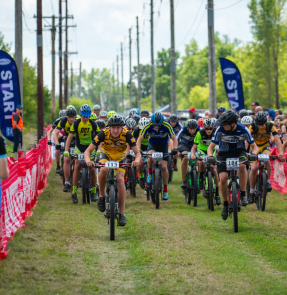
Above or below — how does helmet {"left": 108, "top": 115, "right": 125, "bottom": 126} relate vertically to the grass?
above


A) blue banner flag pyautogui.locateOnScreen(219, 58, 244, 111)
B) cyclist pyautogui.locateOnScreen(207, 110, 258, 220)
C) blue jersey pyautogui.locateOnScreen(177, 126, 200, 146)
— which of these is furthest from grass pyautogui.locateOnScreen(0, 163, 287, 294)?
blue banner flag pyautogui.locateOnScreen(219, 58, 244, 111)

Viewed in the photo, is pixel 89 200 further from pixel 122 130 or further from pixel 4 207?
pixel 4 207

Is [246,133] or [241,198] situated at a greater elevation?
[246,133]

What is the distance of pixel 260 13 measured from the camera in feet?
210

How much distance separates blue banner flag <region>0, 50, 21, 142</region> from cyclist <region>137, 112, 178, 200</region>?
6.69 m

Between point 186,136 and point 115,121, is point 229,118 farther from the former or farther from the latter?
point 186,136

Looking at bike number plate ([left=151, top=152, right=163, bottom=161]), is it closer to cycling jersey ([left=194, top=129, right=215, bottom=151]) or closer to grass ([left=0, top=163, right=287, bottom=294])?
cycling jersey ([left=194, top=129, right=215, bottom=151])

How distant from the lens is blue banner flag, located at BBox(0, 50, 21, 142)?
18562mm

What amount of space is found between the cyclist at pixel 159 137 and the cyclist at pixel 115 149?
2.86m

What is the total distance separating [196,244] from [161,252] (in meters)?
0.84

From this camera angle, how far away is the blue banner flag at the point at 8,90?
731 inches

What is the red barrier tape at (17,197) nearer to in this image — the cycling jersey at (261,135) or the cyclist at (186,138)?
the cyclist at (186,138)

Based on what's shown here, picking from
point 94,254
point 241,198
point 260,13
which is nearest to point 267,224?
point 241,198

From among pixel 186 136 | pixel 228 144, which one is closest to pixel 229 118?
pixel 228 144
